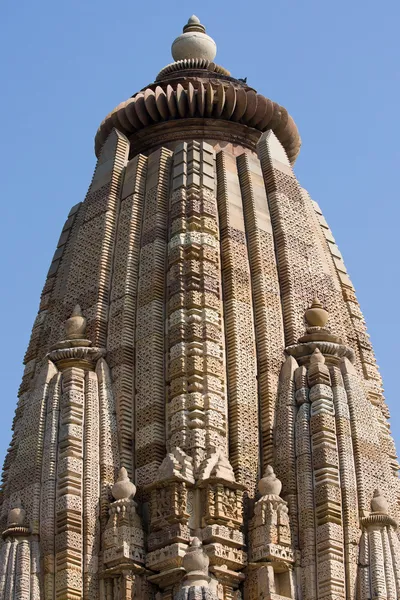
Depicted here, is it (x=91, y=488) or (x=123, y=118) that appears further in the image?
(x=123, y=118)

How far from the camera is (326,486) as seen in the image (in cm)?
3216

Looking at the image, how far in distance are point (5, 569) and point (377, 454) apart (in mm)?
7051

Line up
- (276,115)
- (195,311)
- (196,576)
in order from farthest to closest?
(276,115) → (195,311) → (196,576)

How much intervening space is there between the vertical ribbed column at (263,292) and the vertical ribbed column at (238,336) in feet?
0.41

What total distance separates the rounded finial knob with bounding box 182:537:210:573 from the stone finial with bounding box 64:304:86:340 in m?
6.09

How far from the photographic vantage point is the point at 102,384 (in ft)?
112

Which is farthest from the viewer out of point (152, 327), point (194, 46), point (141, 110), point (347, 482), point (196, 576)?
point (194, 46)

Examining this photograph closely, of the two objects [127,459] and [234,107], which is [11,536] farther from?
[234,107]

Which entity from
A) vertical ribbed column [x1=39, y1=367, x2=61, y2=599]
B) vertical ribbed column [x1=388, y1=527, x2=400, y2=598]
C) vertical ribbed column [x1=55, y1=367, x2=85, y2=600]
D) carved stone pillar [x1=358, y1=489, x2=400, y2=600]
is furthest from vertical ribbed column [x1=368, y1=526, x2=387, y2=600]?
vertical ribbed column [x1=39, y1=367, x2=61, y2=599]

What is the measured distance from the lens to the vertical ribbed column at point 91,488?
31.6 m

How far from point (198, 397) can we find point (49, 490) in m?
3.14

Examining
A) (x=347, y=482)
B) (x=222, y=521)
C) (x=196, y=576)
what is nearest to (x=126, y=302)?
(x=222, y=521)

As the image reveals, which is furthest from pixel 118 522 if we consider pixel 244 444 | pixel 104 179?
pixel 104 179

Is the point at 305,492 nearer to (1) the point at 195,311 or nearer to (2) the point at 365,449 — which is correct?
(2) the point at 365,449
